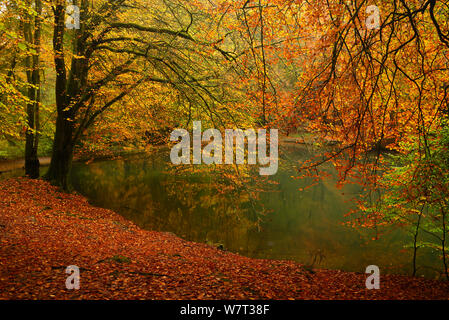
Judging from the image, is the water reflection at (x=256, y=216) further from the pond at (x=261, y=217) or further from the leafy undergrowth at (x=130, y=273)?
the leafy undergrowth at (x=130, y=273)

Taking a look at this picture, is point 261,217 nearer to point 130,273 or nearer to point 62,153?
point 62,153

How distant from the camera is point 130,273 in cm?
482

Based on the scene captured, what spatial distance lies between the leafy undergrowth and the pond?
1392mm

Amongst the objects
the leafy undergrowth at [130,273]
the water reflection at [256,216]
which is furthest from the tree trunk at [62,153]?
the leafy undergrowth at [130,273]

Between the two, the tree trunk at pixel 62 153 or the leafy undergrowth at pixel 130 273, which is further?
the tree trunk at pixel 62 153

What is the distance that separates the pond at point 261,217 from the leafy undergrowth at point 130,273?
139cm

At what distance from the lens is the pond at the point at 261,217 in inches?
368

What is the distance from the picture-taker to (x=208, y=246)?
372 inches

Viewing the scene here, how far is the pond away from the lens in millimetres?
9359

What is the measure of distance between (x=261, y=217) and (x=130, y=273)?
351 inches

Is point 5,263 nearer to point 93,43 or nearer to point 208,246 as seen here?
point 208,246

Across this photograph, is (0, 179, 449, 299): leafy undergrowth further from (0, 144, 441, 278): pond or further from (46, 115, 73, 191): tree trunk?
(46, 115, 73, 191): tree trunk

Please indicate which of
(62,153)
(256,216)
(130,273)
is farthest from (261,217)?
(130,273)

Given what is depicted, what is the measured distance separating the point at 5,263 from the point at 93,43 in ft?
28.0
